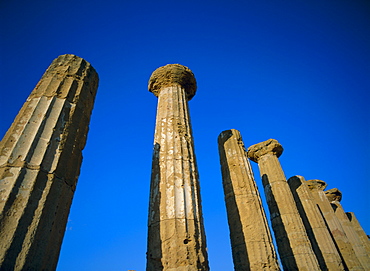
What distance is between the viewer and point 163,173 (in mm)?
6234

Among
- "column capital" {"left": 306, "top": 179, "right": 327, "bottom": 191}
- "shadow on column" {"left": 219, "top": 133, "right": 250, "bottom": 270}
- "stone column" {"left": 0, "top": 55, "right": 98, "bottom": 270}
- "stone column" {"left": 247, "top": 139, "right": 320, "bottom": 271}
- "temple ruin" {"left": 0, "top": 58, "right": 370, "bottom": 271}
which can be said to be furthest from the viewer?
"column capital" {"left": 306, "top": 179, "right": 327, "bottom": 191}

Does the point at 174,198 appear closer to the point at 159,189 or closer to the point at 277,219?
the point at 159,189

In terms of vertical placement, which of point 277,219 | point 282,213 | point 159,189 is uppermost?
point 282,213

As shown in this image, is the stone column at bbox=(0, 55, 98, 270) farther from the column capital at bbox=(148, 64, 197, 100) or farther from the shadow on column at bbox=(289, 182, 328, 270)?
the shadow on column at bbox=(289, 182, 328, 270)

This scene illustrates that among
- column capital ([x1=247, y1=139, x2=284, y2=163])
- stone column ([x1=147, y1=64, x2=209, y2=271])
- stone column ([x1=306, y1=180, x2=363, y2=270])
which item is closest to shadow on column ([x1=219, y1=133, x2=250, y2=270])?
stone column ([x1=147, y1=64, x2=209, y2=271])

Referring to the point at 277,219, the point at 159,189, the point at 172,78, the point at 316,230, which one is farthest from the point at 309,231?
the point at 172,78

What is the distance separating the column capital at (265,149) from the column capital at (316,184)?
4.70 m

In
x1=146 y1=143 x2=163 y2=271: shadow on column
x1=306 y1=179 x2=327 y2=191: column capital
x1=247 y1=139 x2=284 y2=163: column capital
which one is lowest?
x1=146 y1=143 x2=163 y2=271: shadow on column

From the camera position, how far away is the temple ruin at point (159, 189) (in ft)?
10.3

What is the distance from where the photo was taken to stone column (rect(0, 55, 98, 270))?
2.90 meters

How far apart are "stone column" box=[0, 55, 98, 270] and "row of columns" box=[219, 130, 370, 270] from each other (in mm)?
5886

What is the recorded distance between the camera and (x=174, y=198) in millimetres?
5613

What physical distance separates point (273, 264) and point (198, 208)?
307 centimetres

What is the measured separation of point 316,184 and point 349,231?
11.1 feet
